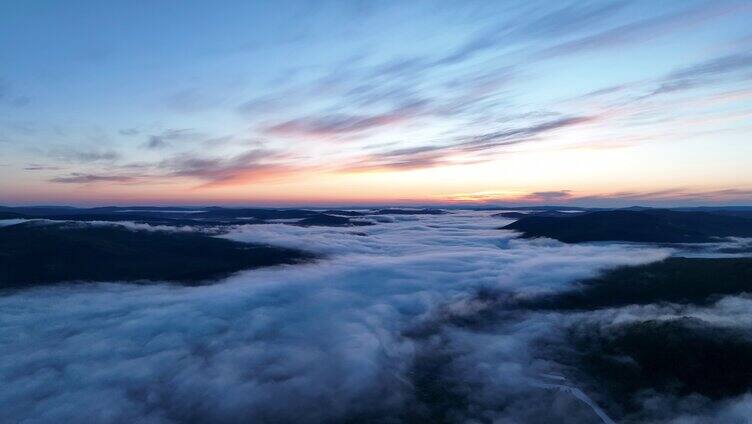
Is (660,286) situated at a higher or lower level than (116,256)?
lower

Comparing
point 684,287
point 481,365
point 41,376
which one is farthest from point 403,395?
point 684,287

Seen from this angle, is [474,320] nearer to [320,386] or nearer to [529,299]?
[529,299]

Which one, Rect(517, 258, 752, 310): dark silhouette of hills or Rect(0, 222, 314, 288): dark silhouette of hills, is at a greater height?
Rect(0, 222, 314, 288): dark silhouette of hills

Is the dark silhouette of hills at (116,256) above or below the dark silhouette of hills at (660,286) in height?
above

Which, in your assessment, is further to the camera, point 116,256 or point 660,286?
point 116,256

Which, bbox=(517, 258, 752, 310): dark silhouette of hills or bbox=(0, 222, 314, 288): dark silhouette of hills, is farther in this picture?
bbox=(0, 222, 314, 288): dark silhouette of hills

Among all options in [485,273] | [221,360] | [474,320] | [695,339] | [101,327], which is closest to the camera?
[221,360]

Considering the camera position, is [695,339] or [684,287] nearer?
[695,339]

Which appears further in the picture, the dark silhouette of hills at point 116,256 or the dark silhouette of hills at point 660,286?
the dark silhouette of hills at point 116,256
